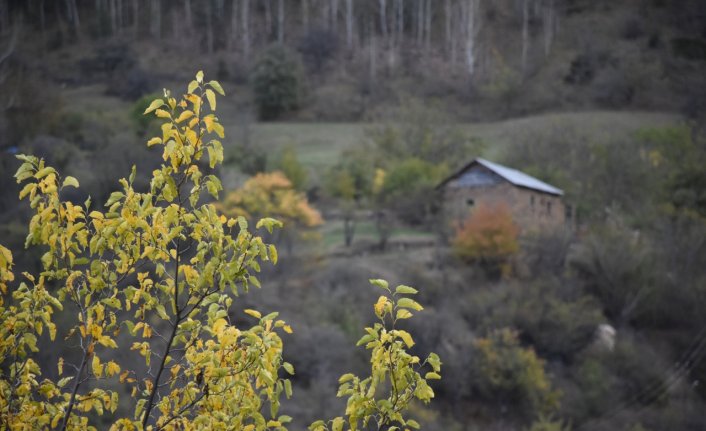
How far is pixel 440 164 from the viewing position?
50.8m

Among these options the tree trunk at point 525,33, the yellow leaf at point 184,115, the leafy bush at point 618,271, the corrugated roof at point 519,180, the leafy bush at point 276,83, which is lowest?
the leafy bush at point 618,271

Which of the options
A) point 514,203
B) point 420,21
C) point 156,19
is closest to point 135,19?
point 156,19

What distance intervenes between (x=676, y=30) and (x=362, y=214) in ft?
176

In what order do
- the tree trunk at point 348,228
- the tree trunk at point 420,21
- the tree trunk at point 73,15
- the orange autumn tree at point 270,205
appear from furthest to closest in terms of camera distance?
1. the tree trunk at point 73,15
2. the tree trunk at point 420,21
3. the tree trunk at point 348,228
4. the orange autumn tree at point 270,205

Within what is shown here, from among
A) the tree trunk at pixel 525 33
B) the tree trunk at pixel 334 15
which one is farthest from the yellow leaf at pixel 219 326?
the tree trunk at pixel 334 15

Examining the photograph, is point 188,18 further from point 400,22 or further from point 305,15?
point 400,22

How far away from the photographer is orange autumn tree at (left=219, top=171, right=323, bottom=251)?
38.9m

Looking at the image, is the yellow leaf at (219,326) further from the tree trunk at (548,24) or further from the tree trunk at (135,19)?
the tree trunk at (135,19)

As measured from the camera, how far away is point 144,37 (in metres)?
86.4

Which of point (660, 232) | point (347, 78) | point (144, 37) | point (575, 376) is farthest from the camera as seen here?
point (144, 37)

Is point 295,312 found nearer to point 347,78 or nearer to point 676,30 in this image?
point 347,78

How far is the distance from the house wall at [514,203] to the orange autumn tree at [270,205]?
24.2 feet

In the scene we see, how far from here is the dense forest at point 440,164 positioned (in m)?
32.7

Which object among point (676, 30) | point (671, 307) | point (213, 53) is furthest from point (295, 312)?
point (676, 30)
